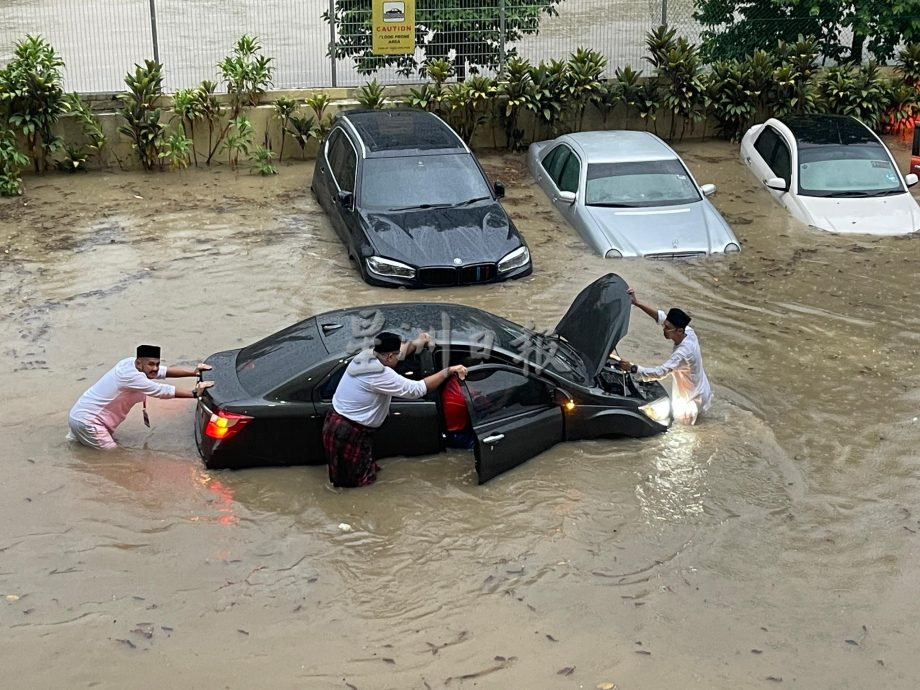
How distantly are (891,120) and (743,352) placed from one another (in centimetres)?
1002

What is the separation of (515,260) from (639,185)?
250 cm

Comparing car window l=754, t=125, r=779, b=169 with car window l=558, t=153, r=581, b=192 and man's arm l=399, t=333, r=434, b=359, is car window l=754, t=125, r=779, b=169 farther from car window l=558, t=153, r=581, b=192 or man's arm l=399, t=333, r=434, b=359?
man's arm l=399, t=333, r=434, b=359

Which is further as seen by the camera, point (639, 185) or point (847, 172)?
point (847, 172)

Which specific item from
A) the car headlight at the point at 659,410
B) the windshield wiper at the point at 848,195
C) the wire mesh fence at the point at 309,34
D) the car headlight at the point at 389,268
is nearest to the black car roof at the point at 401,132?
the car headlight at the point at 389,268

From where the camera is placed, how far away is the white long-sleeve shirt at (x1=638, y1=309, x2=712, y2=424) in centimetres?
910

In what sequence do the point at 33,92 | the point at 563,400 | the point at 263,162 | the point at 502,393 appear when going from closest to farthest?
the point at 502,393
the point at 563,400
the point at 33,92
the point at 263,162

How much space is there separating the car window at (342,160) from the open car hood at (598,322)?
16.4ft

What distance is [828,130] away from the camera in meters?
15.9

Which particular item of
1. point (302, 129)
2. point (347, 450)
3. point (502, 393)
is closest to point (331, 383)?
point (347, 450)

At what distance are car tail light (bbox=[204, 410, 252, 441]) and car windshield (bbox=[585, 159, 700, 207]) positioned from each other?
285 inches

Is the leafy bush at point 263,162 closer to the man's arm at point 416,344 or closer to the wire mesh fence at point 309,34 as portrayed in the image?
the wire mesh fence at point 309,34

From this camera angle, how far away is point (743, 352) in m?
11.2

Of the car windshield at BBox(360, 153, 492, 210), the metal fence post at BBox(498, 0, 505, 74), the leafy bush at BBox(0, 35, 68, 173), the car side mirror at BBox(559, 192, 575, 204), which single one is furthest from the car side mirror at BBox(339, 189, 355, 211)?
the metal fence post at BBox(498, 0, 505, 74)

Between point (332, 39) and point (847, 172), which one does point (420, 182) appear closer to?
point (332, 39)
